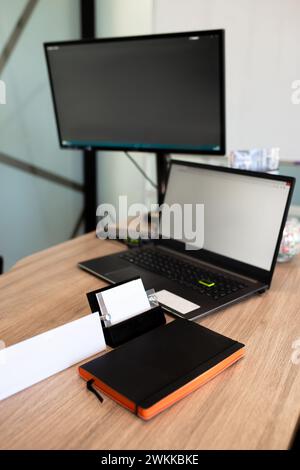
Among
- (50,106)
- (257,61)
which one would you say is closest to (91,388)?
(257,61)

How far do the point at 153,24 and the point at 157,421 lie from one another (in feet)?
6.59

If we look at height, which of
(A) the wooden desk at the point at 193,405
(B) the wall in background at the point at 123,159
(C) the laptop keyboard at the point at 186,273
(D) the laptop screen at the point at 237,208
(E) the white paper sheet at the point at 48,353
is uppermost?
(B) the wall in background at the point at 123,159

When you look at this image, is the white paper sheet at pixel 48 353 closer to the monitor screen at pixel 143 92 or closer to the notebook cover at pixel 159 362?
the notebook cover at pixel 159 362

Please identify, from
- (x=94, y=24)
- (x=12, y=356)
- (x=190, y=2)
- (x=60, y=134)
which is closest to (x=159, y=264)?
(x=12, y=356)

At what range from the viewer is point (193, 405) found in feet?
1.98

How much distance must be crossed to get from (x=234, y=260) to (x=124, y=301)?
38cm

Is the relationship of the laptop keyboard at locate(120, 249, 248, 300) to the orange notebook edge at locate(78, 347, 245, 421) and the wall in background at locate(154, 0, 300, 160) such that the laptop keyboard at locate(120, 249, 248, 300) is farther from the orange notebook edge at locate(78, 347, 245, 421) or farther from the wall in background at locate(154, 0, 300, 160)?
the wall in background at locate(154, 0, 300, 160)

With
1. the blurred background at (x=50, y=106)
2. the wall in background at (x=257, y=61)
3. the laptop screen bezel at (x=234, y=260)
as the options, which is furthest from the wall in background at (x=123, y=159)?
the laptop screen bezel at (x=234, y=260)

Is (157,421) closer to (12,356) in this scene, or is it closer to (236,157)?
→ (12,356)

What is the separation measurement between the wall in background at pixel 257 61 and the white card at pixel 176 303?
1.21 m

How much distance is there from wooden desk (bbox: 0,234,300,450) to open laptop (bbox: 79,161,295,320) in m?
0.07

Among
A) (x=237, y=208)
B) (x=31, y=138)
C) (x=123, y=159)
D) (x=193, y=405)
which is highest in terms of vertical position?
(x=31, y=138)

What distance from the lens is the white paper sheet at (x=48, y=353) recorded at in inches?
24.6

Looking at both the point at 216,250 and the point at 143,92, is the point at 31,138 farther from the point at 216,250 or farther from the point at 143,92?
the point at 216,250
